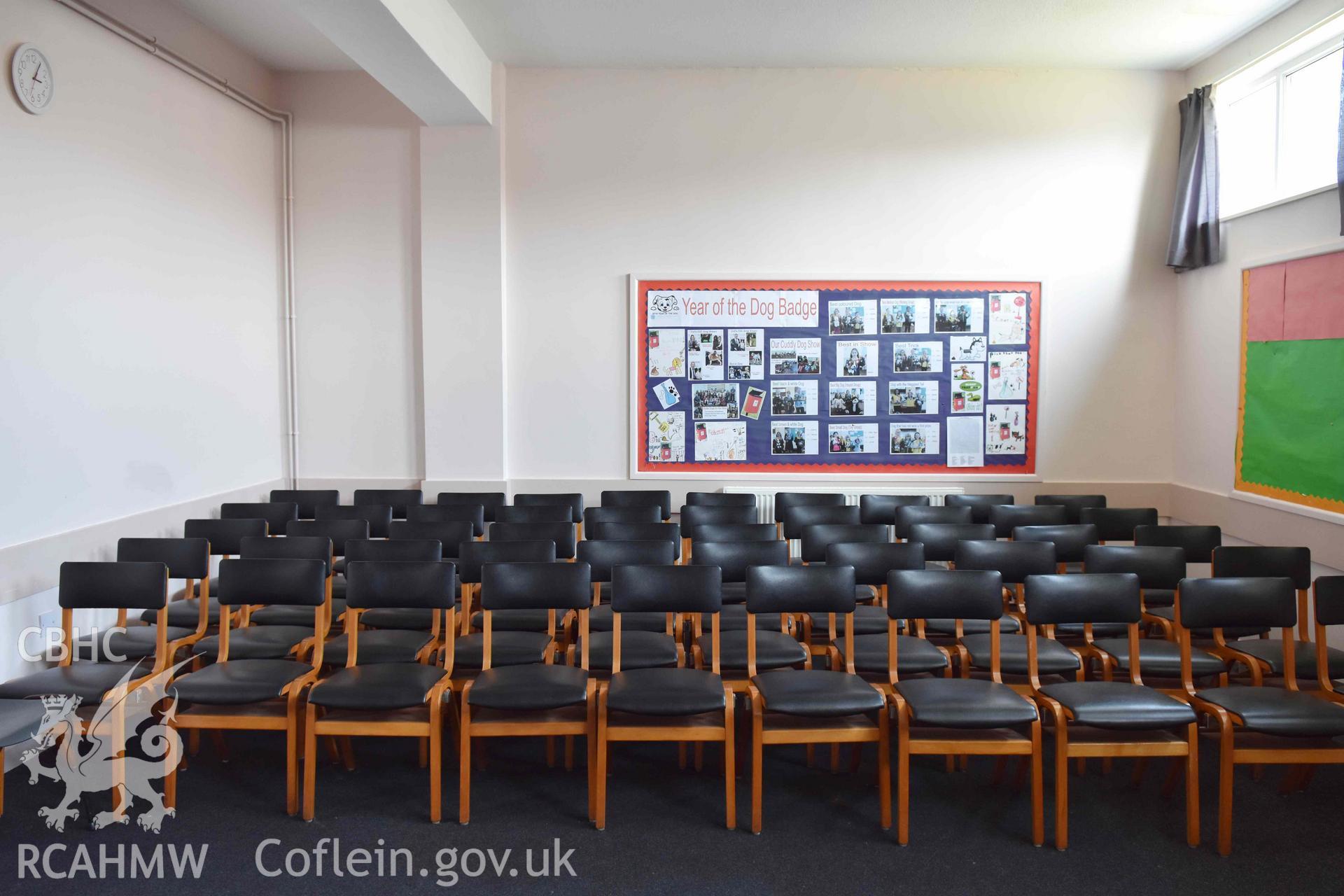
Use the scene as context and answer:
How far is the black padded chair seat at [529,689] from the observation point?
3314 millimetres

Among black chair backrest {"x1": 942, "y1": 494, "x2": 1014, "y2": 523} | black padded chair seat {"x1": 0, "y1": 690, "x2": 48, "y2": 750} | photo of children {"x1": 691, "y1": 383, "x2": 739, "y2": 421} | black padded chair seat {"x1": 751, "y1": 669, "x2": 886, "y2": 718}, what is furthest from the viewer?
photo of children {"x1": 691, "y1": 383, "x2": 739, "y2": 421}

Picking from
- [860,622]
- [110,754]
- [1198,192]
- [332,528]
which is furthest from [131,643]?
[1198,192]

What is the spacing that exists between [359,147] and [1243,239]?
6.57 metres

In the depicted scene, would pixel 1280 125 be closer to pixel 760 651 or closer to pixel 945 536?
pixel 945 536

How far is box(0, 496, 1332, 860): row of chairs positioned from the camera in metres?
3.38

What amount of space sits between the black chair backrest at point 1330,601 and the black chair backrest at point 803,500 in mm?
2704

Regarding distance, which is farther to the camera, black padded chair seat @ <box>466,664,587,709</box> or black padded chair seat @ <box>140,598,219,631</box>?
black padded chair seat @ <box>140,598,219,631</box>

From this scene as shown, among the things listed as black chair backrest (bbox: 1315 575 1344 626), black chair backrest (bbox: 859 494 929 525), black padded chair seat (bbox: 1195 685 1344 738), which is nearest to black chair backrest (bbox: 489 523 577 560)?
black chair backrest (bbox: 859 494 929 525)

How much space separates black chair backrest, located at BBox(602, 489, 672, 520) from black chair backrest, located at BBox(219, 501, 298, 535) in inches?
83.2

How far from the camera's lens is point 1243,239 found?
18.9 feet

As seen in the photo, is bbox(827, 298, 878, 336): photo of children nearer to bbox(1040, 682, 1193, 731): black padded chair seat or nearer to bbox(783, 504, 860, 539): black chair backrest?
bbox(783, 504, 860, 539): black chair backrest

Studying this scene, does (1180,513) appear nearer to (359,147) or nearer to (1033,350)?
(1033,350)

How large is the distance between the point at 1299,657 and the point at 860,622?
1953 mm

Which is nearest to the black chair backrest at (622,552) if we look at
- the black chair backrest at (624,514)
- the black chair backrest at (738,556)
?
the black chair backrest at (738,556)
